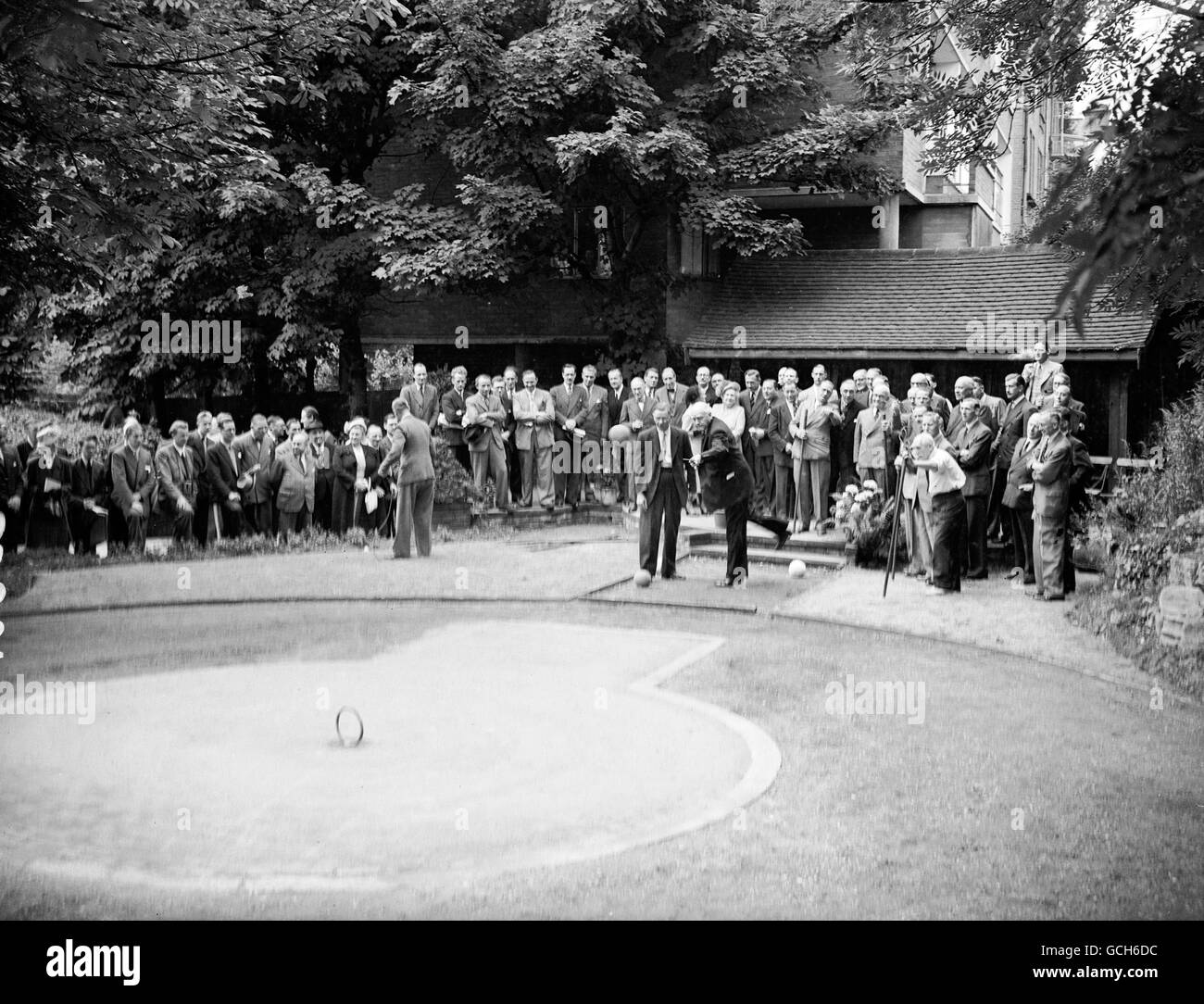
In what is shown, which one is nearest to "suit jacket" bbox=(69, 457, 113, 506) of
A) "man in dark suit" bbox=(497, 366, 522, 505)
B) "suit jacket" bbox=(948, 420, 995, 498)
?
"man in dark suit" bbox=(497, 366, 522, 505)

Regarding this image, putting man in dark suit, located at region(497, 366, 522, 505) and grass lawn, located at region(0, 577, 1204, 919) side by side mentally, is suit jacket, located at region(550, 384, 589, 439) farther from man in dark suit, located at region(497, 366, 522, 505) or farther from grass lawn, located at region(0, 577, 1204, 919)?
grass lawn, located at region(0, 577, 1204, 919)

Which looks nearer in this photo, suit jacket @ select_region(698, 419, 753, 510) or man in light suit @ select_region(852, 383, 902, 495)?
suit jacket @ select_region(698, 419, 753, 510)

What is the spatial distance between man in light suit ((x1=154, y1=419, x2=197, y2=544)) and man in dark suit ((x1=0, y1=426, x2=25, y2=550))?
1.71 m

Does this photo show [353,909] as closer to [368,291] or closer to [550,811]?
[550,811]

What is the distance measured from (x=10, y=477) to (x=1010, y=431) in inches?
494

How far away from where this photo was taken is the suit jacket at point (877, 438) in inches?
672

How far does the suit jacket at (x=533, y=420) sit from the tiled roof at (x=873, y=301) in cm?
401

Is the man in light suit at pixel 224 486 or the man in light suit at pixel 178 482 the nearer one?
the man in light suit at pixel 178 482

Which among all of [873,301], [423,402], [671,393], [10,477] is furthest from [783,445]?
[10,477]

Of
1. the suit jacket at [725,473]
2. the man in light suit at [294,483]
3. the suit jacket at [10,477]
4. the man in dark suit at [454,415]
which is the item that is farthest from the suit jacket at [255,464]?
the suit jacket at [725,473]

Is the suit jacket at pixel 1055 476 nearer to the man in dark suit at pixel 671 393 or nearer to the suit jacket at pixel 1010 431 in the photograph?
the suit jacket at pixel 1010 431

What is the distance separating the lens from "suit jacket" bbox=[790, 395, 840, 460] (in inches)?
702

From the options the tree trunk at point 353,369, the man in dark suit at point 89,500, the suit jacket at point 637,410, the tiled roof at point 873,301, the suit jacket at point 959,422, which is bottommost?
the man in dark suit at point 89,500

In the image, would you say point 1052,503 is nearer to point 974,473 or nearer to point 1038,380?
point 974,473
